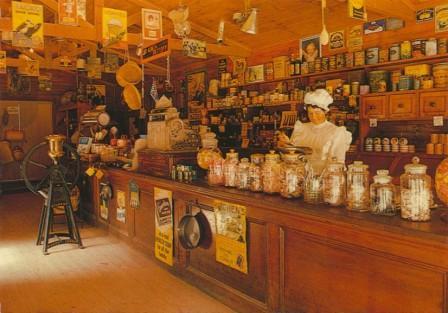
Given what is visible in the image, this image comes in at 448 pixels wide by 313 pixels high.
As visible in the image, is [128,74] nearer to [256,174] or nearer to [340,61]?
[340,61]

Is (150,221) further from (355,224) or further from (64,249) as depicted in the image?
(355,224)

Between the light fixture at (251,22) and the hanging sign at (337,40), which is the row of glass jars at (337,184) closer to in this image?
the light fixture at (251,22)

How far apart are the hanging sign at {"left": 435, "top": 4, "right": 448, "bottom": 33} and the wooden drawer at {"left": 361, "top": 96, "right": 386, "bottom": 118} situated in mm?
1003

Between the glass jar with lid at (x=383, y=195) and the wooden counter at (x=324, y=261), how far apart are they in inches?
2.8

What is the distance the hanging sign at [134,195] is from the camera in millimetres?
4523

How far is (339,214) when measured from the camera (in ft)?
7.27

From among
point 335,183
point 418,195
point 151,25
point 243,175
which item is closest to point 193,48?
point 151,25

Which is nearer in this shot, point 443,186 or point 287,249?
point 443,186

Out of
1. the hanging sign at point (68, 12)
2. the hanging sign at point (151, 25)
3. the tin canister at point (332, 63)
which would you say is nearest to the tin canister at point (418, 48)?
the tin canister at point (332, 63)

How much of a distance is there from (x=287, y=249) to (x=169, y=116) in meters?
2.18

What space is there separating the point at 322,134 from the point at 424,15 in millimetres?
2860

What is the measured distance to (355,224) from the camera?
2.09 meters

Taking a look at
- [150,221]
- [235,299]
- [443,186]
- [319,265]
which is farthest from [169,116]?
[443,186]

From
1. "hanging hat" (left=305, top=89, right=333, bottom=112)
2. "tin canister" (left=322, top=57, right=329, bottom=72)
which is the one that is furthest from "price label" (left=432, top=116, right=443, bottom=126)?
"hanging hat" (left=305, top=89, right=333, bottom=112)
